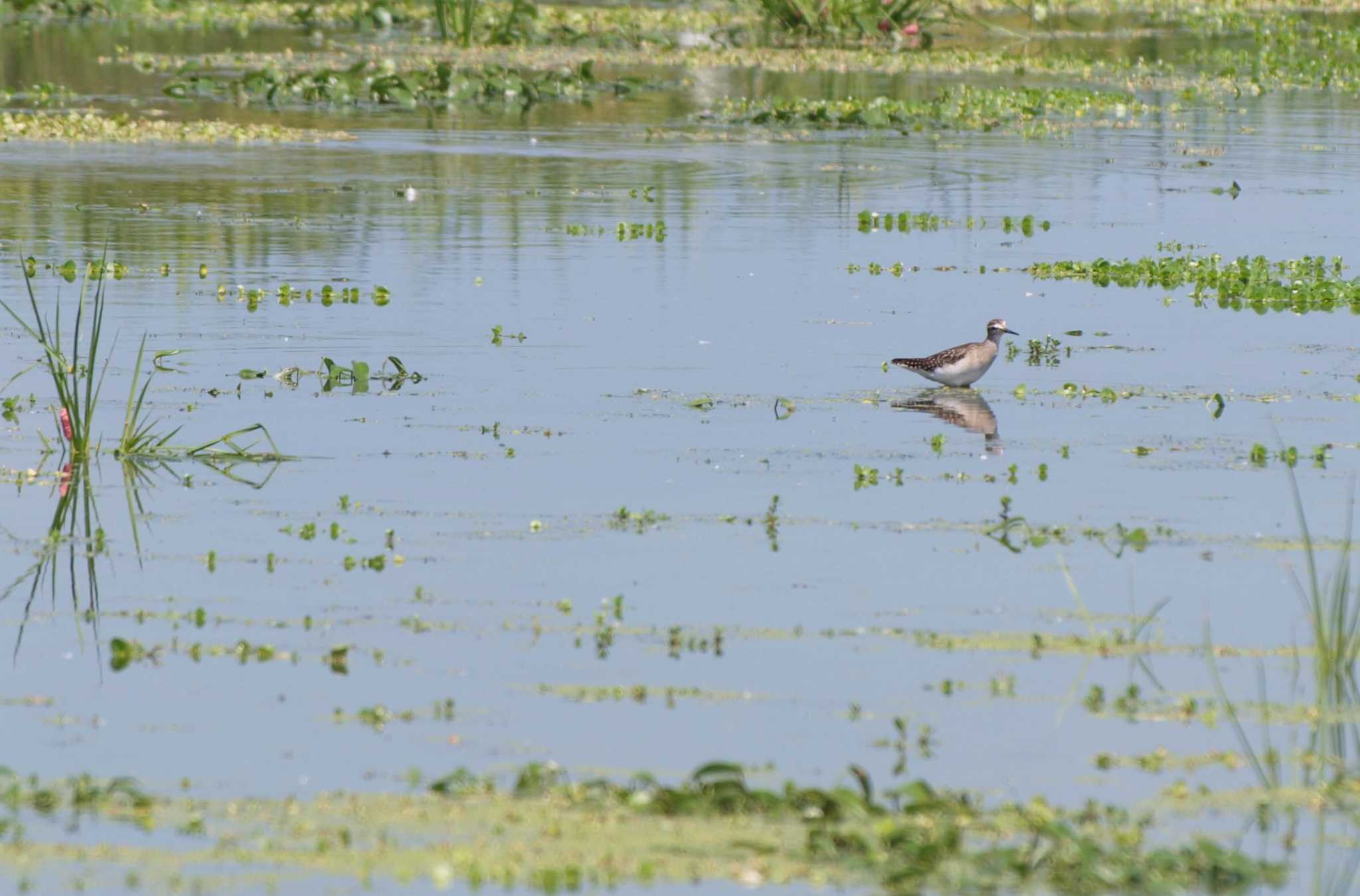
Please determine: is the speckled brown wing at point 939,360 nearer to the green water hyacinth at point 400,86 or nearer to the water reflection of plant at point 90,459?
the water reflection of plant at point 90,459

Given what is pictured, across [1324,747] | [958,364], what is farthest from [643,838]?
[958,364]

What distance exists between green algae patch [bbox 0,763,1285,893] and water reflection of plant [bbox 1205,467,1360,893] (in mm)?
332

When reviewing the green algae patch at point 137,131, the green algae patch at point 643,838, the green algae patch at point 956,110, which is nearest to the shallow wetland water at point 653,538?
the green algae patch at point 643,838

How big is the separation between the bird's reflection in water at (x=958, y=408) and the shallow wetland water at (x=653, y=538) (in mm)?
50

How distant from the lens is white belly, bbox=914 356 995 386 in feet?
44.9

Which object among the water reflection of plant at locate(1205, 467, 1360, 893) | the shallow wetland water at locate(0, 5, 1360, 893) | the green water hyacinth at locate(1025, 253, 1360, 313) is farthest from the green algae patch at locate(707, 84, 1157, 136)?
the water reflection of plant at locate(1205, 467, 1360, 893)

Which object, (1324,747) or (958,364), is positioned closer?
(1324,747)

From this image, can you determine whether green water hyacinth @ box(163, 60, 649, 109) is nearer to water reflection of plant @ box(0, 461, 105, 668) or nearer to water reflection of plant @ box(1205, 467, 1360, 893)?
water reflection of plant @ box(0, 461, 105, 668)

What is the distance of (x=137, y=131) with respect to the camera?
2775cm

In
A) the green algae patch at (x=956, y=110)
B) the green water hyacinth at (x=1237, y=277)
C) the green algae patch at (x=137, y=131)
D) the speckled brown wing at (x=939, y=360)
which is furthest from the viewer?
the green algae patch at (x=956, y=110)

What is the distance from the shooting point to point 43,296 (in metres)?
16.3

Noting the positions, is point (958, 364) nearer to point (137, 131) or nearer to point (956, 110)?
point (137, 131)

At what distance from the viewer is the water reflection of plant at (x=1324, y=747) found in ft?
21.8

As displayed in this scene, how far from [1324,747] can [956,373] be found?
6.45m
